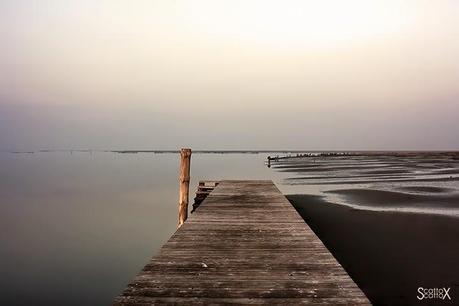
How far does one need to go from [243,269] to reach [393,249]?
18.7 feet

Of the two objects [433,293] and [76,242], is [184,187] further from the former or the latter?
[433,293]

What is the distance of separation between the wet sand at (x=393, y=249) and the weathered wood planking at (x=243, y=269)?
150 centimetres

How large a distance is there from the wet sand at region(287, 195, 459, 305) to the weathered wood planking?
150cm

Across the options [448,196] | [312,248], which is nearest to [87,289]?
[312,248]

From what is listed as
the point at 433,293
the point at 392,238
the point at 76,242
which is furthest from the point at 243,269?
the point at 76,242

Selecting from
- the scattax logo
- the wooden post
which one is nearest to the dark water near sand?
the scattax logo

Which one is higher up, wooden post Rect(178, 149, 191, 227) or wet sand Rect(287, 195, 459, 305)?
wooden post Rect(178, 149, 191, 227)

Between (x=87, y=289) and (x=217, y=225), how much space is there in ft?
10.7

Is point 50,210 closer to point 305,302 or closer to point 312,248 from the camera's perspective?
point 312,248

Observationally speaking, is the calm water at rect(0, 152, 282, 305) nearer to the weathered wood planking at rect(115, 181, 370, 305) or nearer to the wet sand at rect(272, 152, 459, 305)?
the weathered wood planking at rect(115, 181, 370, 305)

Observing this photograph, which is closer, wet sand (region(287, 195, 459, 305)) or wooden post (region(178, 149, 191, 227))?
wet sand (region(287, 195, 459, 305))

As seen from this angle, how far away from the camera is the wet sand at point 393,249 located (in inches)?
277

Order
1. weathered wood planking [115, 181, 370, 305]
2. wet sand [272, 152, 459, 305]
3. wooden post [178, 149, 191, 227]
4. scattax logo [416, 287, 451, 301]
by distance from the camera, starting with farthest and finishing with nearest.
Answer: wooden post [178, 149, 191, 227] < wet sand [272, 152, 459, 305] < scattax logo [416, 287, 451, 301] < weathered wood planking [115, 181, 370, 305]

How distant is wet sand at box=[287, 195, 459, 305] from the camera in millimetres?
7043
